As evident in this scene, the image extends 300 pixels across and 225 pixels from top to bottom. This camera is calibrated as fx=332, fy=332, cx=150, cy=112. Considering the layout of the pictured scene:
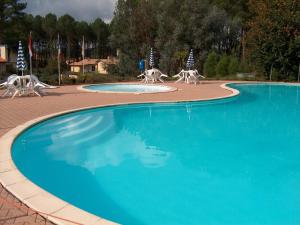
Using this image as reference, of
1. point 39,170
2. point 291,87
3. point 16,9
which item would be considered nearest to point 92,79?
point 291,87

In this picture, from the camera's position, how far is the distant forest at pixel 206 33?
21688 mm

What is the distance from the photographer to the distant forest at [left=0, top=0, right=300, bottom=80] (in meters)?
21.7

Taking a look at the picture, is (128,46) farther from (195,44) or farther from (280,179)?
(280,179)

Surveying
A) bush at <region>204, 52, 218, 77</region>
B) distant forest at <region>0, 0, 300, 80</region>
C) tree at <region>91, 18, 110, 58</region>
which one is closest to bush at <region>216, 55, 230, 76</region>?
distant forest at <region>0, 0, 300, 80</region>

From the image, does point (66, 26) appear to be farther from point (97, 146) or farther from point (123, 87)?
point (97, 146)

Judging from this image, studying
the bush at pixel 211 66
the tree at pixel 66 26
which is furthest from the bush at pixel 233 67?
the tree at pixel 66 26

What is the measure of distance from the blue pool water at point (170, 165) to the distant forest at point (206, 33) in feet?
43.9

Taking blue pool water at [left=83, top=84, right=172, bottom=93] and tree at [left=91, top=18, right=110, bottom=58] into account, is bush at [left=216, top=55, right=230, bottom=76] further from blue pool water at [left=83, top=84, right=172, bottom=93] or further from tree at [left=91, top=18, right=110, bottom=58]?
tree at [left=91, top=18, right=110, bottom=58]

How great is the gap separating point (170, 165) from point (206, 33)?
24413 mm

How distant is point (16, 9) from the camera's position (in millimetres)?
29141

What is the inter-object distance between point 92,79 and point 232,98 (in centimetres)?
1021

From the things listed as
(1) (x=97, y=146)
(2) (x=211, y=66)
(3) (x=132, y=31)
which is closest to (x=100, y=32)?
(3) (x=132, y=31)

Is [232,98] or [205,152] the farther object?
[232,98]

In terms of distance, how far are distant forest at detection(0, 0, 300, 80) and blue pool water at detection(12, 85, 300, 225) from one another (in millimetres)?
13379
